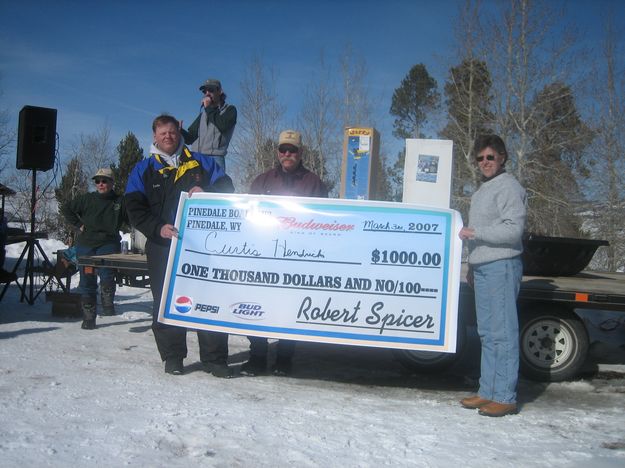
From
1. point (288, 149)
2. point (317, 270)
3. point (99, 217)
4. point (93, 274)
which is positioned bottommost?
point (93, 274)

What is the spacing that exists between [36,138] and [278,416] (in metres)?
7.88

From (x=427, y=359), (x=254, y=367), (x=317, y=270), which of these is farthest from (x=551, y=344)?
(x=254, y=367)

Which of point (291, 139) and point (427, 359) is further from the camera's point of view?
point (427, 359)

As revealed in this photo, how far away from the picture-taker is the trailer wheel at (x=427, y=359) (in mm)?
5020

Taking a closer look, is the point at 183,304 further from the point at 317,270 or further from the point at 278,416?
the point at 278,416

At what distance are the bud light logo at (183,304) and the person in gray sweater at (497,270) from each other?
2253 mm

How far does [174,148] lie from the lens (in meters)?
4.57

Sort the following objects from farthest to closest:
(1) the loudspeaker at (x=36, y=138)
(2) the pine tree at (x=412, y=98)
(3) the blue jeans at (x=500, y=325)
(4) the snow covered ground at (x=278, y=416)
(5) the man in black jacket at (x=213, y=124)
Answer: (2) the pine tree at (x=412, y=98) < (1) the loudspeaker at (x=36, y=138) < (5) the man in black jacket at (x=213, y=124) < (3) the blue jeans at (x=500, y=325) < (4) the snow covered ground at (x=278, y=416)

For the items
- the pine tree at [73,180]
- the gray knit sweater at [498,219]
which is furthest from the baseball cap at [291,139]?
the pine tree at [73,180]

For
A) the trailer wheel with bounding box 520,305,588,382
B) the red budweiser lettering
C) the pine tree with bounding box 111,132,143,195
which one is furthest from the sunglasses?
the pine tree with bounding box 111,132,143,195

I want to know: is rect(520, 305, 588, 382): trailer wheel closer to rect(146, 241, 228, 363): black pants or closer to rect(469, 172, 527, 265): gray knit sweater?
rect(469, 172, 527, 265): gray knit sweater

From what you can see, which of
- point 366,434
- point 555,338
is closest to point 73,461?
point 366,434

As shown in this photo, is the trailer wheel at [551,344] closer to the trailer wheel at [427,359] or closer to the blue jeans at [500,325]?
the trailer wheel at [427,359]

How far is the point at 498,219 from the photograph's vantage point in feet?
12.3
